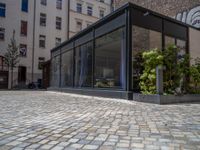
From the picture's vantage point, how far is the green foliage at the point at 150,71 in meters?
9.39

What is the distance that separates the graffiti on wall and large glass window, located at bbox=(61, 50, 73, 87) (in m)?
8.68

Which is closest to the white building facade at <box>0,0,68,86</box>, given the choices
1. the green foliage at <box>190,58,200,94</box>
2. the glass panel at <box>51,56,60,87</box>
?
the glass panel at <box>51,56,60,87</box>

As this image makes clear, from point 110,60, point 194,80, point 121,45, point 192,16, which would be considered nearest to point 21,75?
point 110,60

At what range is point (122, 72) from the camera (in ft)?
34.6

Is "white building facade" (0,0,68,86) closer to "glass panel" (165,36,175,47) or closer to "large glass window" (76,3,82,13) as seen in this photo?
"large glass window" (76,3,82,13)

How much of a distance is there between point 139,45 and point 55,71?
11085 millimetres

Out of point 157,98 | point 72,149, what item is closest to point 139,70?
point 157,98

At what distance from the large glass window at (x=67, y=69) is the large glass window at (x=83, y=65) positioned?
3.27 feet

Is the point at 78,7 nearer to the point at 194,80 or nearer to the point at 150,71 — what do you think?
the point at 194,80

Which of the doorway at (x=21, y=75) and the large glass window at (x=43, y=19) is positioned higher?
the large glass window at (x=43, y=19)

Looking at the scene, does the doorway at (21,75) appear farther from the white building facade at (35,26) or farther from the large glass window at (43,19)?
the large glass window at (43,19)

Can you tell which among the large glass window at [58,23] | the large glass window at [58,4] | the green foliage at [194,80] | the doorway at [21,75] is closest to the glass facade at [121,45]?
the green foliage at [194,80]

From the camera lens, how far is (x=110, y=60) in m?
11.8

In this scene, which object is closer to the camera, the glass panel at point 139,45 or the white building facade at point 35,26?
the glass panel at point 139,45
